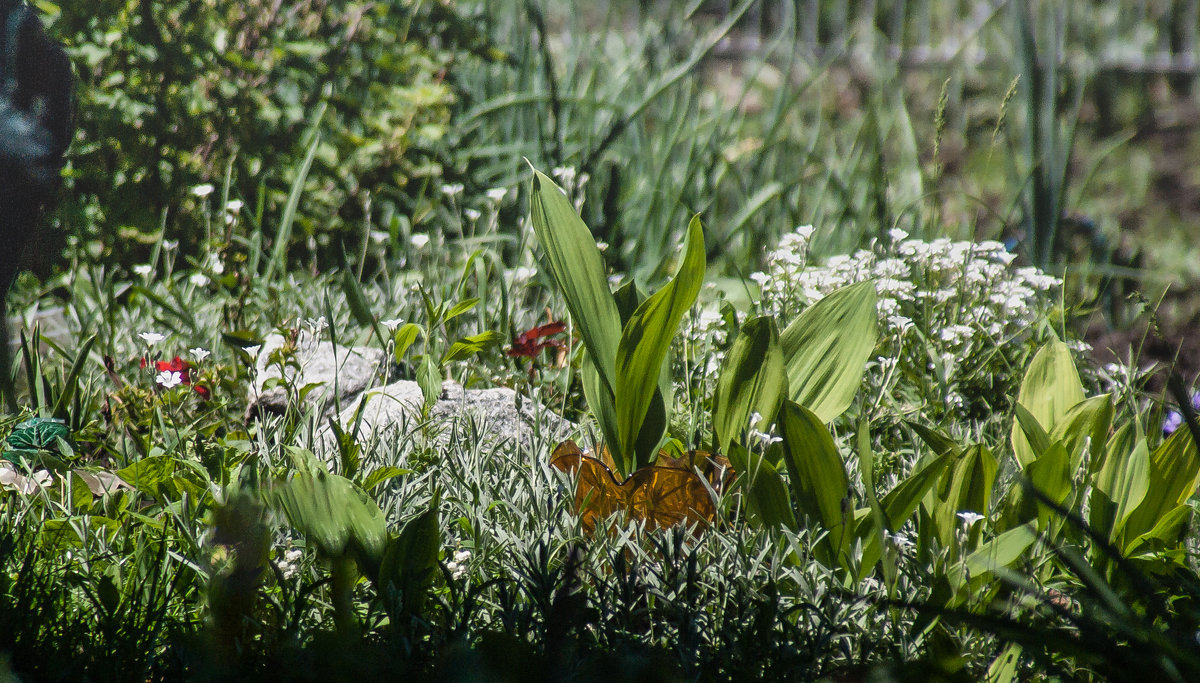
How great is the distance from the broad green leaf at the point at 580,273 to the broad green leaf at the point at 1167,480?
0.92m

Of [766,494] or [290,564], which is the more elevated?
[290,564]

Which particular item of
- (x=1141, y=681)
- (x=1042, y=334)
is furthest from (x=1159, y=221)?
(x=1141, y=681)

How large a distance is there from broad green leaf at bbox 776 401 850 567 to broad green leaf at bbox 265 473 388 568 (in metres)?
0.64

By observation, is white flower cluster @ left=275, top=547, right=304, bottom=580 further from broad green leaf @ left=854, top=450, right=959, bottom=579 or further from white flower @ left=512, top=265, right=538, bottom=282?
white flower @ left=512, top=265, right=538, bottom=282

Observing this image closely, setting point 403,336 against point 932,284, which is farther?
point 932,284

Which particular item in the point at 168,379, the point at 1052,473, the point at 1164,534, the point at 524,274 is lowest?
the point at 1164,534

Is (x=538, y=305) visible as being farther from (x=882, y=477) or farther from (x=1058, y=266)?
(x=1058, y=266)

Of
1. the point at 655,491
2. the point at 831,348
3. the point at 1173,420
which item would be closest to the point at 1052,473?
the point at 831,348

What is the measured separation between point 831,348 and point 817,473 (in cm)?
40

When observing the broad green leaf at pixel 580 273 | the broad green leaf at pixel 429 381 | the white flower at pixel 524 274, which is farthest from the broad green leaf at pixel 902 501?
the white flower at pixel 524 274

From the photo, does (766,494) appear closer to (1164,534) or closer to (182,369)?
(1164,534)

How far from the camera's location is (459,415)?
1.90 meters

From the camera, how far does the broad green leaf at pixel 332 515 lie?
1340 mm

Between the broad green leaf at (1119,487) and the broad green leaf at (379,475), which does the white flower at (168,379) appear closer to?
the broad green leaf at (379,475)
